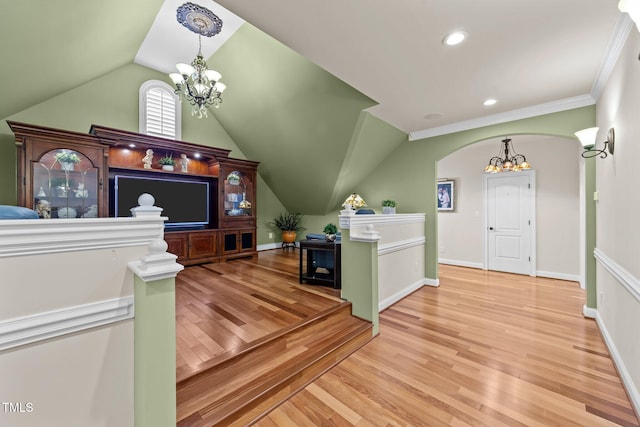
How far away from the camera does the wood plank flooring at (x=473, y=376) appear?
1.65 meters

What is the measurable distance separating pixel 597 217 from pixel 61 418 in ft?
15.5

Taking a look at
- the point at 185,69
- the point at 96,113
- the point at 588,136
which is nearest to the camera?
the point at 588,136

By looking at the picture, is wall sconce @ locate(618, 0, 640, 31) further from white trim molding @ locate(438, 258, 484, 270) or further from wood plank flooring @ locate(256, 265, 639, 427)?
white trim molding @ locate(438, 258, 484, 270)

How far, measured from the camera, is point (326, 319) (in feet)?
8.58

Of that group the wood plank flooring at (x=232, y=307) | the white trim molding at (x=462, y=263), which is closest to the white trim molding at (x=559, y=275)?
the white trim molding at (x=462, y=263)

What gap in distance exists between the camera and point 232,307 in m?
2.77

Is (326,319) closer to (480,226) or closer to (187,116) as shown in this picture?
(480,226)

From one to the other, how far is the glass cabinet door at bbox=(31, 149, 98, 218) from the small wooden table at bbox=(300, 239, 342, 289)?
3.27 meters

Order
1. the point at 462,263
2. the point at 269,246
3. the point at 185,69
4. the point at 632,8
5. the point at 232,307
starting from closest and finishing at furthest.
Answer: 1. the point at 632,8
2. the point at 232,307
3. the point at 185,69
4. the point at 462,263
5. the point at 269,246

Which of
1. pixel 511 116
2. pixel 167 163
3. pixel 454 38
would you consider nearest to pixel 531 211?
pixel 511 116

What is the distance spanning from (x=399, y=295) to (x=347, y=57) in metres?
3.07

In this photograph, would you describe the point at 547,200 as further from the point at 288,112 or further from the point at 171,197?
the point at 171,197

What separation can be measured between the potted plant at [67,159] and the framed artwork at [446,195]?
6.78 metres

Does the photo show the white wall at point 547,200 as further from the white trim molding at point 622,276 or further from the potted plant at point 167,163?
the potted plant at point 167,163
